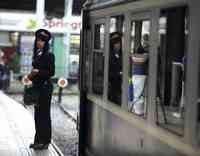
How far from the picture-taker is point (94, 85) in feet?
24.3

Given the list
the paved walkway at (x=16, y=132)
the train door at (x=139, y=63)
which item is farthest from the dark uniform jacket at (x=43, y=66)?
the train door at (x=139, y=63)

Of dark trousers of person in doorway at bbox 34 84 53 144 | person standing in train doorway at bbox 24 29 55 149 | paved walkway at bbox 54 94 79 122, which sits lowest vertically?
paved walkway at bbox 54 94 79 122

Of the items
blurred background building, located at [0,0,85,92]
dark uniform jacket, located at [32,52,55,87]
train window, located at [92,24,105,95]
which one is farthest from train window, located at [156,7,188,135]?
blurred background building, located at [0,0,85,92]

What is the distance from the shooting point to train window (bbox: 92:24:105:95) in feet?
22.8

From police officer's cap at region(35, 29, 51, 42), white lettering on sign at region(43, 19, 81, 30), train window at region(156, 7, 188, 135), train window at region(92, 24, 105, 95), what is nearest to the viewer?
train window at region(156, 7, 188, 135)

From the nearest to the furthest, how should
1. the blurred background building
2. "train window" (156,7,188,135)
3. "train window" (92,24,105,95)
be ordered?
"train window" (156,7,188,135), "train window" (92,24,105,95), the blurred background building

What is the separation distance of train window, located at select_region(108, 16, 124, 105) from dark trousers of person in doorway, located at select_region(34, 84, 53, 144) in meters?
2.46

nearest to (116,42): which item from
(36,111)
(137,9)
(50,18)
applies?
(137,9)

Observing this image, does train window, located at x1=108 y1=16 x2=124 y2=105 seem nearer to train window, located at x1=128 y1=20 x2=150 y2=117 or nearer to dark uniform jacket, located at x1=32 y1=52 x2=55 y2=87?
train window, located at x1=128 y1=20 x2=150 y2=117

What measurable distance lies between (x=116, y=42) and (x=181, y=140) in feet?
7.26

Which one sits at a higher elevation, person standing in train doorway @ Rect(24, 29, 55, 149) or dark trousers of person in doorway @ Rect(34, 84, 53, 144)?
person standing in train doorway @ Rect(24, 29, 55, 149)

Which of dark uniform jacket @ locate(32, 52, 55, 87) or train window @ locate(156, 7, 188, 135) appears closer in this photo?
→ train window @ locate(156, 7, 188, 135)

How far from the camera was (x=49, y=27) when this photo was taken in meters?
27.6

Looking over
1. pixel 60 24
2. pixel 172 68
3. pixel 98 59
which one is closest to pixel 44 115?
pixel 98 59
